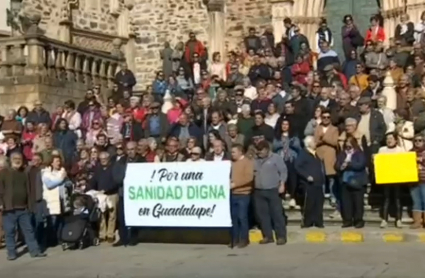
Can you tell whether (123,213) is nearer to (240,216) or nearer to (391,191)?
(240,216)

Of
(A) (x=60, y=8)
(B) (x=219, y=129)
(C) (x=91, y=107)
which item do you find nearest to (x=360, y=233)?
(B) (x=219, y=129)

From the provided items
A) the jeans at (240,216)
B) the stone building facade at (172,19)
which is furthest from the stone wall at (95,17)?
the jeans at (240,216)

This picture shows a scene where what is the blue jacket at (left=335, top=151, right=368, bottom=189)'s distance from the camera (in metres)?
14.2

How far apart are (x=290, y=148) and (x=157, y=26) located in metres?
11.8

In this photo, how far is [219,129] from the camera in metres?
15.9

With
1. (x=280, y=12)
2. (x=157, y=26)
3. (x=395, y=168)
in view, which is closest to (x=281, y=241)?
(x=395, y=168)

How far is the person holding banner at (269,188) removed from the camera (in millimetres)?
14047

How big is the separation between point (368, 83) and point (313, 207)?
3.61m

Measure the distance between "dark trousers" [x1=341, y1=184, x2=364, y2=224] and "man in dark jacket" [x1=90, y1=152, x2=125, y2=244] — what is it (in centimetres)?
363

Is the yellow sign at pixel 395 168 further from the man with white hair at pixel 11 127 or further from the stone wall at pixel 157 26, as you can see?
the stone wall at pixel 157 26

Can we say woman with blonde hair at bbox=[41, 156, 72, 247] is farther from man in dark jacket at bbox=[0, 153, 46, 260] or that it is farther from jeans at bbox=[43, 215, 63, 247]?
man in dark jacket at bbox=[0, 153, 46, 260]

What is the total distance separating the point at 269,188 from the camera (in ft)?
46.2

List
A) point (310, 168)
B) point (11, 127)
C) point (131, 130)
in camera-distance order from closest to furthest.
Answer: point (310, 168), point (131, 130), point (11, 127)

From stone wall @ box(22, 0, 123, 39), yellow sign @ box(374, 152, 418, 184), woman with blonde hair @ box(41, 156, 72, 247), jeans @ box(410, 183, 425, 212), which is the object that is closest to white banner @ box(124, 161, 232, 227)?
woman with blonde hair @ box(41, 156, 72, 247)
